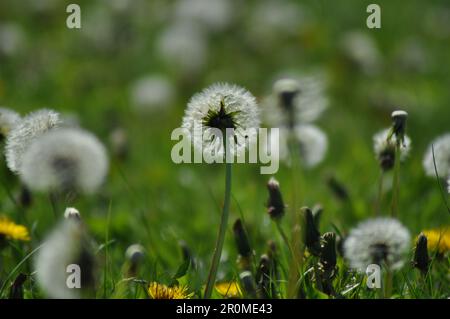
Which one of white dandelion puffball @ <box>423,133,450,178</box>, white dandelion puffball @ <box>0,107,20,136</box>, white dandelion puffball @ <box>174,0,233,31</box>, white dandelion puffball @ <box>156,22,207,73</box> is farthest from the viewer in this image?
white dandelion puffball @ <box>174,0,233,31</box>

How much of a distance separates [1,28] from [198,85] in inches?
64.2

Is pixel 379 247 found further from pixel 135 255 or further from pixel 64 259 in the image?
pixel 64 259

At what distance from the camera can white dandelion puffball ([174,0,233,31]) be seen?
6230 mm

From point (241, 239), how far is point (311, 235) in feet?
0.88

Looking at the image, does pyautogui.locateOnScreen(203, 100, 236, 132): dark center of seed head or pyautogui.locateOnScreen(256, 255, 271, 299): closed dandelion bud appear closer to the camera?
pyautogui.locateOnScreen(203, 100, 236, 132): dark center of seed head

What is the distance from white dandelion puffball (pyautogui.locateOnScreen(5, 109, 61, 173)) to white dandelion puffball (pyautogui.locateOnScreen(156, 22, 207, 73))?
3.60 meters

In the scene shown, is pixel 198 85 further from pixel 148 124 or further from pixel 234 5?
pixel 234 5

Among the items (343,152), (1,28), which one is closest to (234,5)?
(1,28)

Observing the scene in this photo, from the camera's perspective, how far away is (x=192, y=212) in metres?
3.55

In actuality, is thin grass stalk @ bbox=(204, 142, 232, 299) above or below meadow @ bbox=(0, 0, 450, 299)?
below

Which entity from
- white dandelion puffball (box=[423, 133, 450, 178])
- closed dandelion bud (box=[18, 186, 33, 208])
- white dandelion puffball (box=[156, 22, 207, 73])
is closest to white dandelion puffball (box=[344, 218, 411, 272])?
white dandelion puffball (box=[423, 133, 450, 178])

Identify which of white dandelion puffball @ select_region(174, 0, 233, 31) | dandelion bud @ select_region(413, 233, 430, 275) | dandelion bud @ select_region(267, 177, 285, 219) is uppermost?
white dandelion puffball @ select_region(174, 0, 233, 31)

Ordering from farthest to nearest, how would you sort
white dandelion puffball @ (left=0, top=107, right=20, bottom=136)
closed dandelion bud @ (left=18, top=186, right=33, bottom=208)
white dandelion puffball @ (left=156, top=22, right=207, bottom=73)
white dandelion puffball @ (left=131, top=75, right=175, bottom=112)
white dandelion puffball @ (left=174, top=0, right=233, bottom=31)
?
1. white dandelion puffball @ (left=174, top=0, right=233, bottom=31)
2. white dandelion puffball @ (left=156, top=22, right=207, bottom=73)
3. white dandelion puffball @ (left=131, top=75, right=175, bottom=112)
4. closed dandelion bud @ (left=18, top=186, right=33, bottom=208)
5. white dandelion puffball @ (left=0, top=107, right=20, bottom=136)

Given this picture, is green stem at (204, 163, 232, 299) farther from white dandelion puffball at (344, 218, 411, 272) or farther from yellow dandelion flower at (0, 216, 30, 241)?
yellow dandelion flower at (0, 216, 30, 241)
